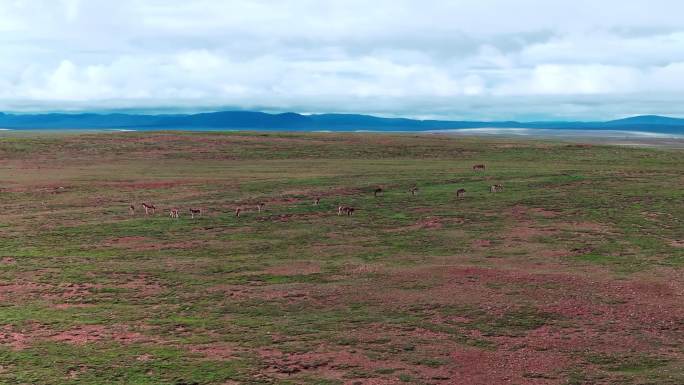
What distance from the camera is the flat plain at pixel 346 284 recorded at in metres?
19.3

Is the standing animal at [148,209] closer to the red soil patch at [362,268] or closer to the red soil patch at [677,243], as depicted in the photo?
the red soil patch at [362,268]

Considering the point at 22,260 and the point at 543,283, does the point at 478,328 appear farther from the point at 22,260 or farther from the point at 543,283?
the point at 22,260

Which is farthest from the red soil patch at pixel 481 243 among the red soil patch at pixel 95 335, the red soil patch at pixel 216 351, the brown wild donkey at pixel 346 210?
the red soil patch at pixel 95 335

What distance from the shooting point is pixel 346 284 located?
1098 inches

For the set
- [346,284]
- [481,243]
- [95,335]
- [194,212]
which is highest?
[194,212]

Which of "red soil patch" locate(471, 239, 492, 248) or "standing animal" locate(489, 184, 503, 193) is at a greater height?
"standing animal" locate(489, 184, 503, 193)

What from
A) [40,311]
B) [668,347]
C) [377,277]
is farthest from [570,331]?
[40,311]

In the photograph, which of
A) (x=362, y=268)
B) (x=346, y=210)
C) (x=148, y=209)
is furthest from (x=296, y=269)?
(x=148, y=209)

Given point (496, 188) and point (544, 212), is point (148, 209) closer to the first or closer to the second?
point (544, 212)

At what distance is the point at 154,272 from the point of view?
1193 inches

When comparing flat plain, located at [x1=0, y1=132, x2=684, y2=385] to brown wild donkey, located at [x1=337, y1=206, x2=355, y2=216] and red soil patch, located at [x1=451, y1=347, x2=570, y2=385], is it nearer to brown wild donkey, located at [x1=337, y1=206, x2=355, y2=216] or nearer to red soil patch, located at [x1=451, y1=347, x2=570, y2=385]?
red soil patch, located at [x1=451, y1=347, x2=570, y2=385]

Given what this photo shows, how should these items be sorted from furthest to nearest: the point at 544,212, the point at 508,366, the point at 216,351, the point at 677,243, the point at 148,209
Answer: the point at 148,209
the point at 544,212
the point at 677,243
the point at 216,351
the point at 508,366

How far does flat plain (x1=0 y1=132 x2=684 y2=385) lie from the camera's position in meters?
19.3

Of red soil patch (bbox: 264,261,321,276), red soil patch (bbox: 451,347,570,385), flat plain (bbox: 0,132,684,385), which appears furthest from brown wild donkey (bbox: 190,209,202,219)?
red soil patch (bbox: 451,347,570,385)
